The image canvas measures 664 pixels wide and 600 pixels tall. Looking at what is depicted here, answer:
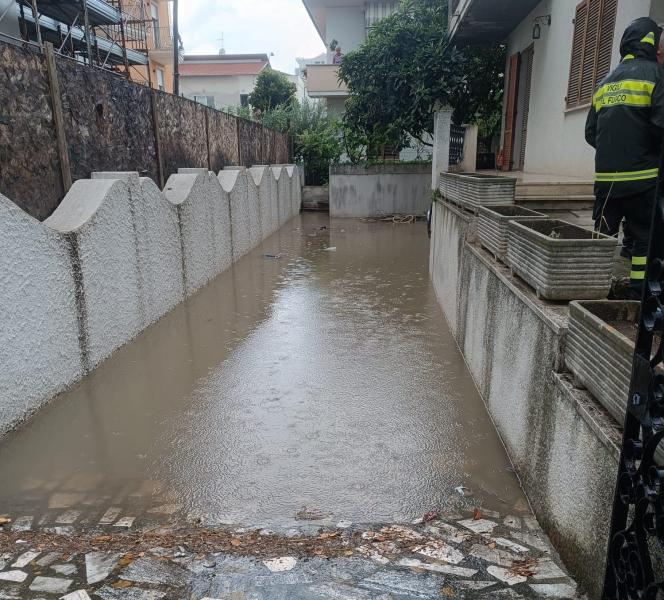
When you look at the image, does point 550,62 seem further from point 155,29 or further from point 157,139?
point 155,29

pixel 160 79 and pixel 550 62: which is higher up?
pixel 160 79

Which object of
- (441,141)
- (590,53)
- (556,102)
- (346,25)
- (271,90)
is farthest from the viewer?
(271,90)

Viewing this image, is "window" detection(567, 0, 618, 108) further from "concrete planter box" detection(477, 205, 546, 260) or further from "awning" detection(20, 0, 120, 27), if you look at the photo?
"awning" detection(20, 0, 120, 27)

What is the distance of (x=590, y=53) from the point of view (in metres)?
7.04

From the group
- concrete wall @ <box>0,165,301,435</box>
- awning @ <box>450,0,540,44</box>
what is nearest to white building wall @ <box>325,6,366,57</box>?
awning @ <box>450,0,540,44</box>

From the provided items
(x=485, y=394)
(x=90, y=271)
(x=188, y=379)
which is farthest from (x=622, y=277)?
(x=90, y=271)

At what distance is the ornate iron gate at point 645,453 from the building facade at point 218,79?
3592 cm

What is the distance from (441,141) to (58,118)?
6400mm

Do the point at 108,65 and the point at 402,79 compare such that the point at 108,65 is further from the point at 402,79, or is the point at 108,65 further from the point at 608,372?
the point at 608,372

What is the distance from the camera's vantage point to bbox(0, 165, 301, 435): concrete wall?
3520 millimetres

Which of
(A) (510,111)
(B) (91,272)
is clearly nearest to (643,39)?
(B) (91,272)

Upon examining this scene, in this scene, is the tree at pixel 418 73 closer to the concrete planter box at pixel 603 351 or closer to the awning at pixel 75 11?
the awning at pixel 75 11

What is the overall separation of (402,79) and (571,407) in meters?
11.3

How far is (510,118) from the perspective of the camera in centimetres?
1122
